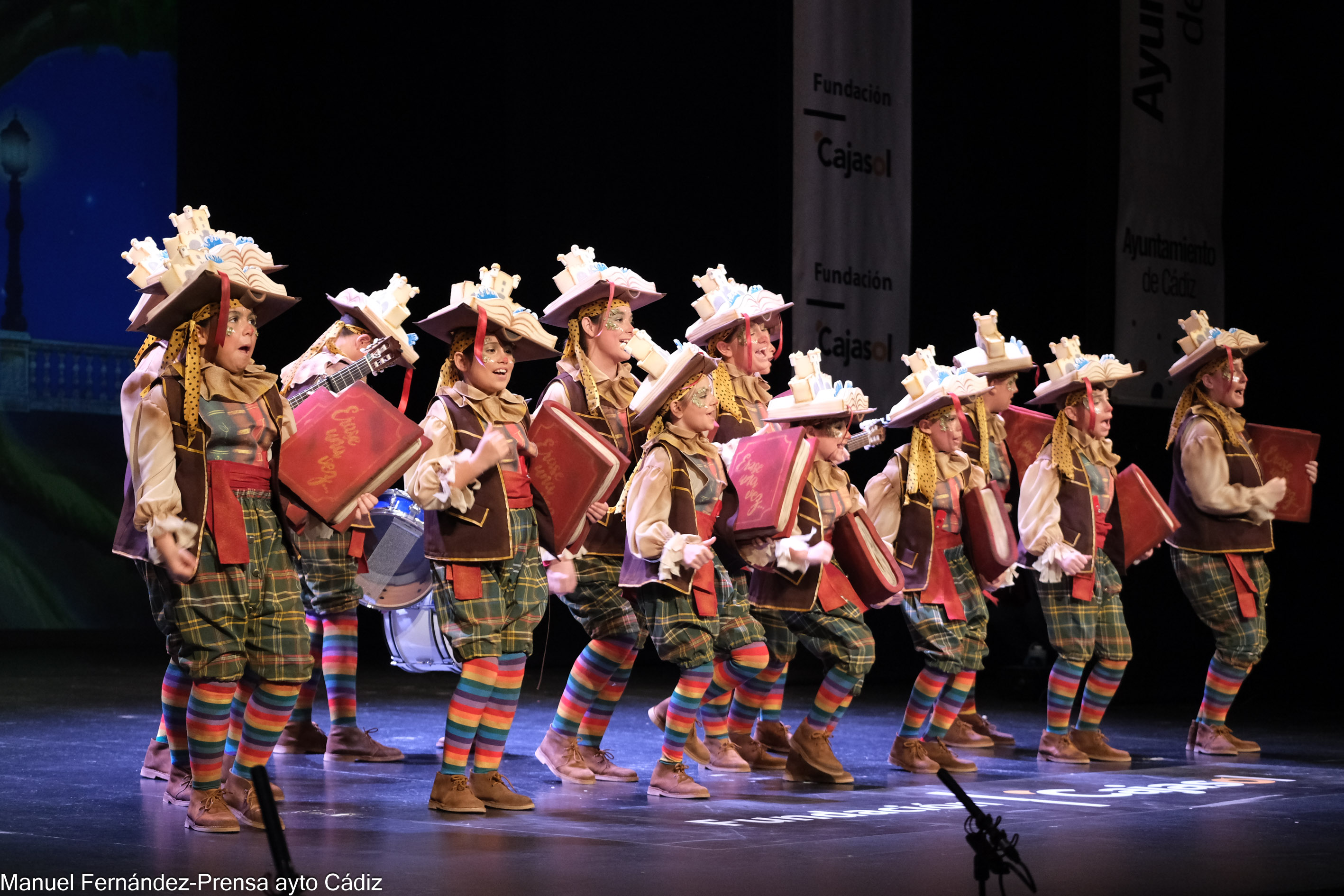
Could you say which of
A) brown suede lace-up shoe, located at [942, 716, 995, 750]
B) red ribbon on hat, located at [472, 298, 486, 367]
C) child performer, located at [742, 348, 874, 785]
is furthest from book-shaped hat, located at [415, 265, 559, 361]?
brown suede lace-up shoe, located at [942, 716, 995, 750]

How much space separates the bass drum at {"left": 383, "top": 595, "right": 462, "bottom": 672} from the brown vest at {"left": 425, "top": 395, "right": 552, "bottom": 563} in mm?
1122

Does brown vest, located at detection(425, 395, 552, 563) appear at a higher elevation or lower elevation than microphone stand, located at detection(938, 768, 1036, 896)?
higher

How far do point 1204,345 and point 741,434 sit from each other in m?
2.35

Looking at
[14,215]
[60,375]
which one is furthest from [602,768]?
[14,215]

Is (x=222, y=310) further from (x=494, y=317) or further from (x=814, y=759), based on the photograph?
(x=814, y=759)

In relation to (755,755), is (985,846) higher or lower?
higher

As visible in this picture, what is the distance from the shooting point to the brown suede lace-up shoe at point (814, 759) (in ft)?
19.0

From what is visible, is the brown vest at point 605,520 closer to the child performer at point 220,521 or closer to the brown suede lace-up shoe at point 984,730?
the child performer at point 220,521

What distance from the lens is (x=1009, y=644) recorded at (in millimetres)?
9477

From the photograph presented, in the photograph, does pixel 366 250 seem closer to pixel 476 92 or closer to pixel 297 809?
pixel 476 92

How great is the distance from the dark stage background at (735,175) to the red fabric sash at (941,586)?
2977 millimetres

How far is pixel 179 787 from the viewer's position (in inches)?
189

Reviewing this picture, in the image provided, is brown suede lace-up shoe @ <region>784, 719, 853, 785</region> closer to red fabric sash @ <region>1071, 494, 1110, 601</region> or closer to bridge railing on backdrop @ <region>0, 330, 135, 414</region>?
red fabric sash @ <region>1071, 494, 1110, 601</region>

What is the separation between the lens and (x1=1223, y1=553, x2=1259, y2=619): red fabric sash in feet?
23.2
